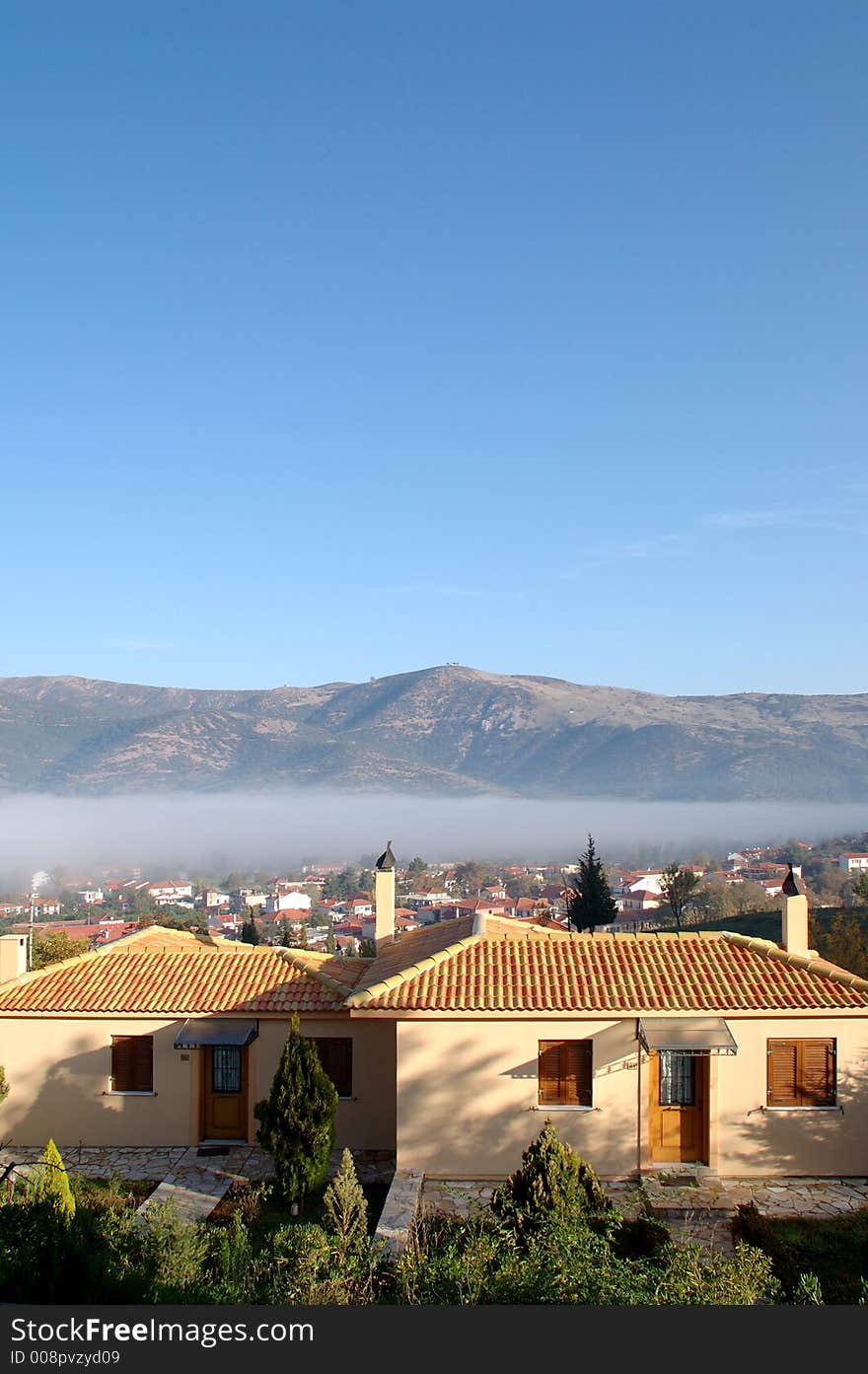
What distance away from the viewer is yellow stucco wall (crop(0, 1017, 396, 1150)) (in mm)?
15953

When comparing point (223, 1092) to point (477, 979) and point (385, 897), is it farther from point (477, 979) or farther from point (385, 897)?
point (385, 897)

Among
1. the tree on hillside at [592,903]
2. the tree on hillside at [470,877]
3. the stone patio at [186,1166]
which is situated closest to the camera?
the stone patio at [186,1166]

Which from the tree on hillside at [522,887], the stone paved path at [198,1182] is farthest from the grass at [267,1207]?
the tree on hillside at [522,887]

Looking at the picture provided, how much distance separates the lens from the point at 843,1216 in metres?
13.2

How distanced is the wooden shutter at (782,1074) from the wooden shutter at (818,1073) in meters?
0.11

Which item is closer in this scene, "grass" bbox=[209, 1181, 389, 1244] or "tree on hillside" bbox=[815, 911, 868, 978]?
"grass" bbox=[209, 1181, 389, 1244]

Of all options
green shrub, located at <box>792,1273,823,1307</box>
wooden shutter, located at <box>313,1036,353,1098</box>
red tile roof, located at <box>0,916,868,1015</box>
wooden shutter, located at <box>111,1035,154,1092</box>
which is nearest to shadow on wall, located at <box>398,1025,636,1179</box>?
red tile roof, located at <box>0,916,868,1015</box>

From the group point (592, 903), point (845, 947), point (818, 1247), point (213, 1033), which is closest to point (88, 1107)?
point (213, 1033)

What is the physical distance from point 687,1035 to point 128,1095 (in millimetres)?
8160

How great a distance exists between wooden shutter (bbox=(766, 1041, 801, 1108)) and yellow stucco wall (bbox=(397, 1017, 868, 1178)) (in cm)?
13

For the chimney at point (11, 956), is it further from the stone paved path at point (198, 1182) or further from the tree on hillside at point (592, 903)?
the tree on hillside at point (592, 903)

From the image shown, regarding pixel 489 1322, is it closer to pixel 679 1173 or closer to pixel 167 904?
pixel 679 1173

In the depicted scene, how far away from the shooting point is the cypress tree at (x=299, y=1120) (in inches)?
531

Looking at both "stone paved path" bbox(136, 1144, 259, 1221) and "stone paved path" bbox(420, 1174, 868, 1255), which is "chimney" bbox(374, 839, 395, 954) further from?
"stone paved path" bbox(420, 1174, 868, 1255)
